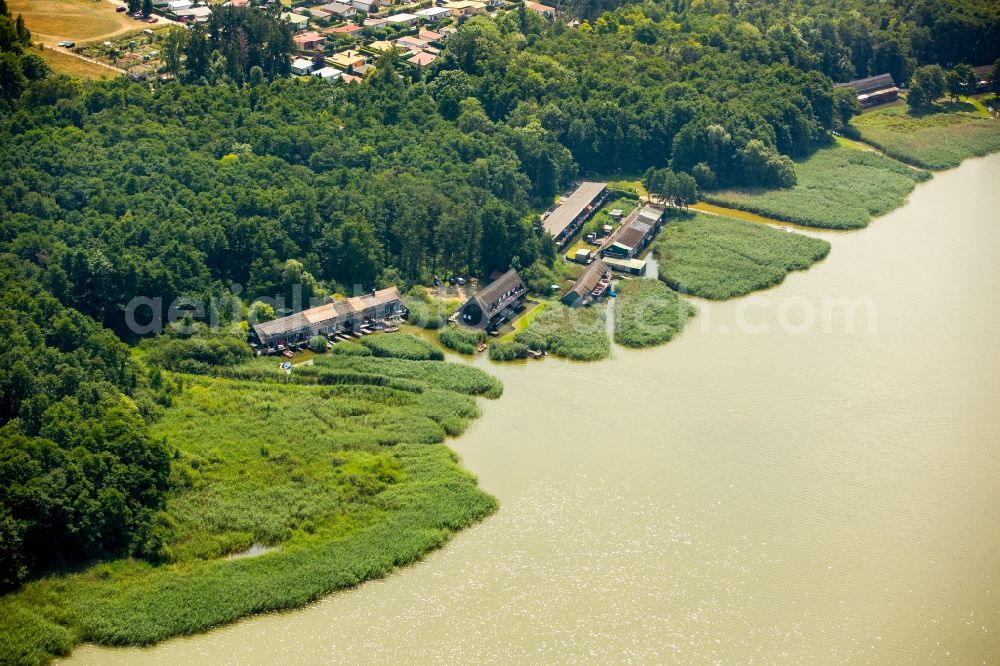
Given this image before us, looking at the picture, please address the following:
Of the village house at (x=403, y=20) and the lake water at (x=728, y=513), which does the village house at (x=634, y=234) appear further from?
the village house at (x=403, y=20)

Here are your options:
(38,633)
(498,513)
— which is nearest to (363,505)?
(498,513)

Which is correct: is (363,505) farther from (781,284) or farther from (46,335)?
(781,284)

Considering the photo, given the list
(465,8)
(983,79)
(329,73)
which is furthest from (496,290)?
(983,79)

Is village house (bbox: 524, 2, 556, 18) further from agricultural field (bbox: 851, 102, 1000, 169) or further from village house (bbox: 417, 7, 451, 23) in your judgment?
agricultural field (bbox: 851, 102, 1000, 169)

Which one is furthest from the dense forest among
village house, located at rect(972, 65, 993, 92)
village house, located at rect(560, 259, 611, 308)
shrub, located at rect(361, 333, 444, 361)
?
shrub, located at rect(361, 333, 444, 361)

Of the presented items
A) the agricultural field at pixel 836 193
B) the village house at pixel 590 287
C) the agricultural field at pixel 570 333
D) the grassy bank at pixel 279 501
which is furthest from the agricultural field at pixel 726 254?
the grassy bank at pixel 279 501

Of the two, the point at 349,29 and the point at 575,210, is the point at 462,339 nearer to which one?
the point at 575,210

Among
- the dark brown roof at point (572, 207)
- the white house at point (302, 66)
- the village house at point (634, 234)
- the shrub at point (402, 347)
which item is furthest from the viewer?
the white house at point (302, 66)

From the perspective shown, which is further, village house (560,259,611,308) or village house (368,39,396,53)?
village house (368,39,396,53)
